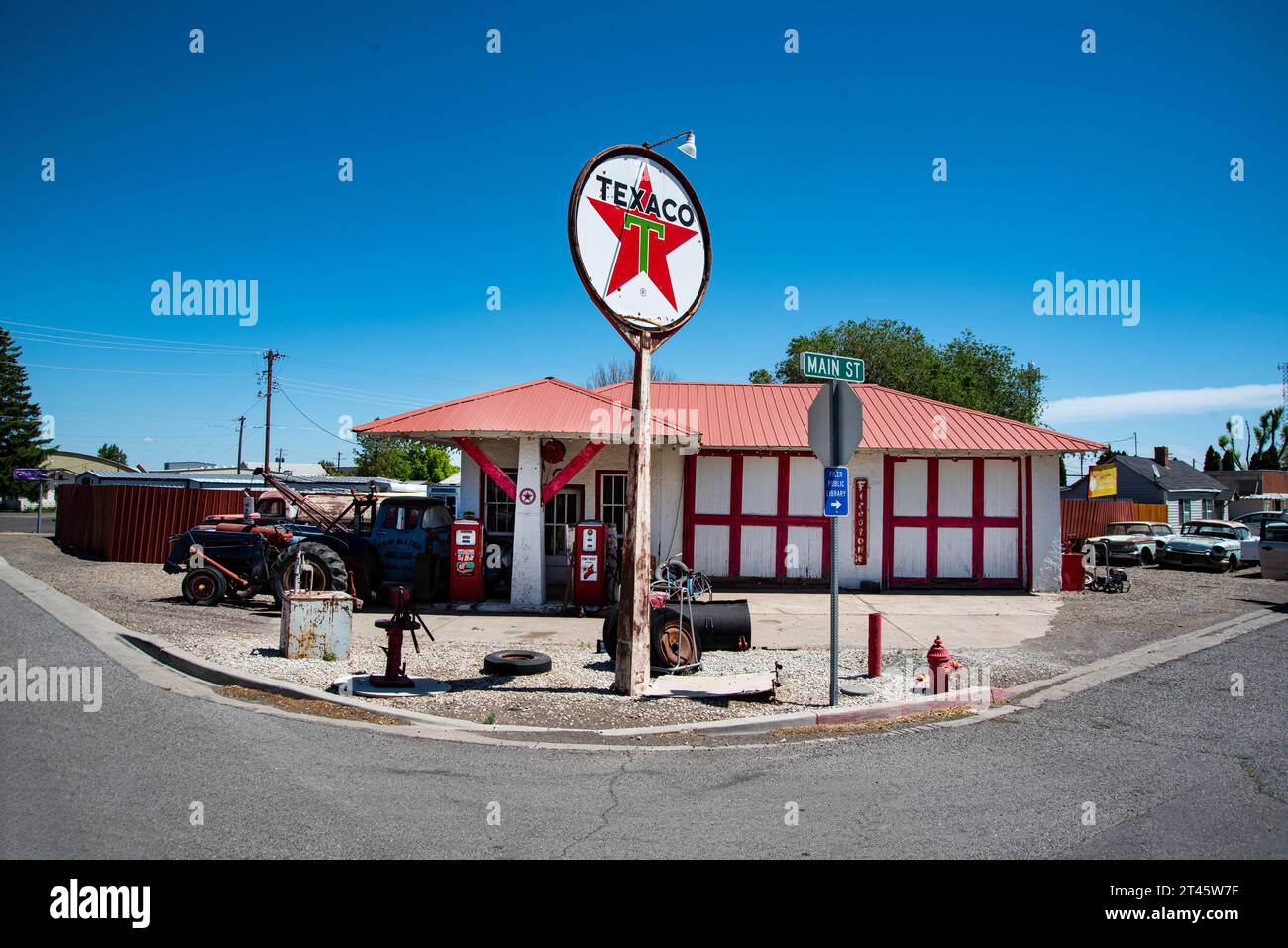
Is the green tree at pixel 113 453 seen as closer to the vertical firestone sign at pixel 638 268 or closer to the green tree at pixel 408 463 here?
the green tree at pixel 408 463

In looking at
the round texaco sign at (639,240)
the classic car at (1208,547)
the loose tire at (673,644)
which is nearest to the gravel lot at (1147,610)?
the classic car at (1208,547)

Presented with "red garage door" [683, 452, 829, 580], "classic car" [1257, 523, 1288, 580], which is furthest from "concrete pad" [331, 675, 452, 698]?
"classic car" [1257, 523, 1288, 580]

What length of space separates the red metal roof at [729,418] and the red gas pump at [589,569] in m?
1.79

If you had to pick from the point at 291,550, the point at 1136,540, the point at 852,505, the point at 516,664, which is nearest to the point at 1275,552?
the point at 1136,540

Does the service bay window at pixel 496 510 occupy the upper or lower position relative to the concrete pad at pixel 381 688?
upper

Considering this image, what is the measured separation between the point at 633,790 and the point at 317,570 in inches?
359

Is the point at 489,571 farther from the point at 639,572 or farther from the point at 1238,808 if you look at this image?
the point at 1238,808

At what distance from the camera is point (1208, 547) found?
25.6 metres

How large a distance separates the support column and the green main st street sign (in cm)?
749

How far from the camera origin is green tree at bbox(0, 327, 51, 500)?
65.7m

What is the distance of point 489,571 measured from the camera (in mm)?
15000

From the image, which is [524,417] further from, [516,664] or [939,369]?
[939,369]

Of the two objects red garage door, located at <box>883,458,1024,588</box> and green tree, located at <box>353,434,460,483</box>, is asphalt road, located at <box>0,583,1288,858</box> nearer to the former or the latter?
red garage door, located at <box>883,458,1024,588</box>

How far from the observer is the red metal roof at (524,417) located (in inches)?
551
